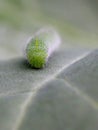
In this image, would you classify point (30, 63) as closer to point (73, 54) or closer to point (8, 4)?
point (73, 54)

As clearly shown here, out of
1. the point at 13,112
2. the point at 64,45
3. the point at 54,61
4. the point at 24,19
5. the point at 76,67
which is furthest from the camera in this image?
the point at 24,19

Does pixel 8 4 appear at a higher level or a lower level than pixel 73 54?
higher

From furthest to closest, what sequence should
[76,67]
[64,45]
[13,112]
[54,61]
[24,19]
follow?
[24,19] → [64,45] → [54,61] → [76,67] → [13,112]

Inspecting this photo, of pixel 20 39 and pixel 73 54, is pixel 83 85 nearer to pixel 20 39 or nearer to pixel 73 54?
pixel 73 54

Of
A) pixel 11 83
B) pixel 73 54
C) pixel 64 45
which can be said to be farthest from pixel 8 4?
pixel 11 83

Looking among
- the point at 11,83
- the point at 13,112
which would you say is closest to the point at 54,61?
the point at 11,83

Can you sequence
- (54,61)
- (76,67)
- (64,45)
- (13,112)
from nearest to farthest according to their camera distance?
(13,112), (76,67), (54,61), (64,45)

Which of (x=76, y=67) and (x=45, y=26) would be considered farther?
(x=45, y=26)

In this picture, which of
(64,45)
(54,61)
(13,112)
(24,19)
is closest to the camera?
(13,112)

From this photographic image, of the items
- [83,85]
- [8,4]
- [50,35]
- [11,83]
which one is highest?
[8,4]
